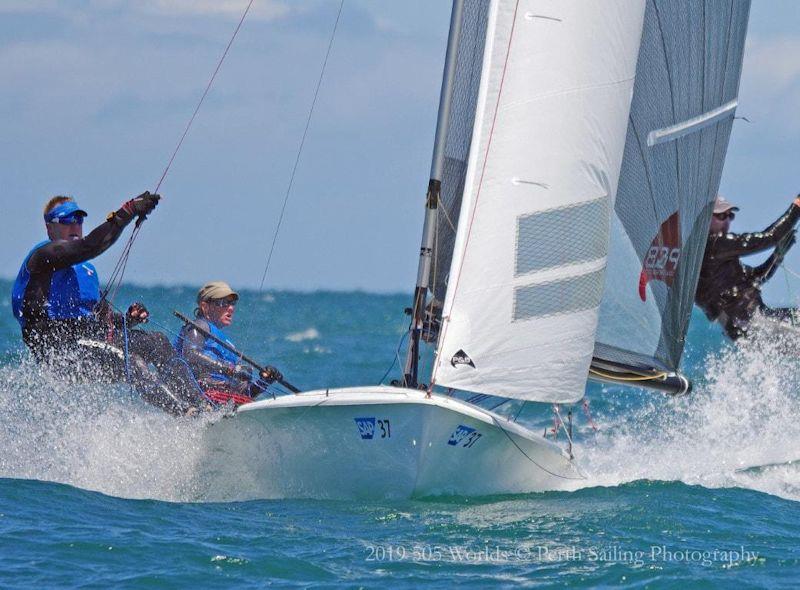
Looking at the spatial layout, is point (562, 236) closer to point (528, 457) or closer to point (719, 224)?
point (528, 457)

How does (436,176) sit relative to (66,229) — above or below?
above

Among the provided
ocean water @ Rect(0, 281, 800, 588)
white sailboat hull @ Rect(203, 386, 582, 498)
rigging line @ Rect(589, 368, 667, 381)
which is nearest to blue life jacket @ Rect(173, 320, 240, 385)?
ocean water @ Rect(0, 281, 800, 588)

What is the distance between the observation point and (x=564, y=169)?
6516 millimetres

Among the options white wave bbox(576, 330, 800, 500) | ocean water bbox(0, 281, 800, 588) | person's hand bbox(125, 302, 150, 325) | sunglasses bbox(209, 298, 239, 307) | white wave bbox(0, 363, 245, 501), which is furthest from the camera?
white wave bbox(576, 330, 800, 500)

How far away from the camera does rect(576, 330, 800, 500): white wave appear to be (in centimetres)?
798

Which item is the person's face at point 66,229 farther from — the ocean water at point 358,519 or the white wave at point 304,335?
the white wave at point 304,335

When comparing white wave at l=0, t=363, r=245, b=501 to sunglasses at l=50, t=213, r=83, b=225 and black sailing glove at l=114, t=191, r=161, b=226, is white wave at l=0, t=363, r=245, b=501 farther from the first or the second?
black sailing glove at l=114, t=191, r=161, b=226

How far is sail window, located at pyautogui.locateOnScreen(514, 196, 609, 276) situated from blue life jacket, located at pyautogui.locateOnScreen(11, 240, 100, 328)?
233 cm

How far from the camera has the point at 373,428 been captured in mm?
6133

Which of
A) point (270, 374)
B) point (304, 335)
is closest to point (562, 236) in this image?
point (270, 374)

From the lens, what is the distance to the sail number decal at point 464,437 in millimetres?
6215

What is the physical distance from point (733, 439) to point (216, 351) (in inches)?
154

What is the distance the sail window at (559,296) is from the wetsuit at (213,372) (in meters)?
1.49

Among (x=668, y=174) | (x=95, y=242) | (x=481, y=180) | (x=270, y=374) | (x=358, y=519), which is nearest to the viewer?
(x=358, y=519)
